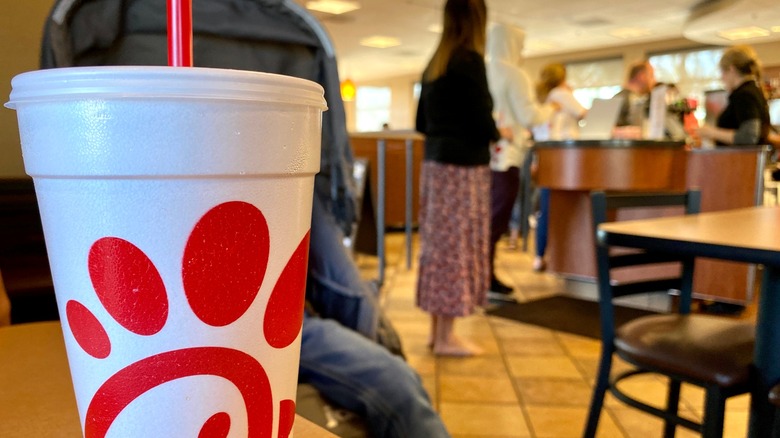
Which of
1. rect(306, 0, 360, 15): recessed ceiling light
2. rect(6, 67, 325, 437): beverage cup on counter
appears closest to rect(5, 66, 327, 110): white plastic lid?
rect(6, 67, 325, 437): beverage cup on counter

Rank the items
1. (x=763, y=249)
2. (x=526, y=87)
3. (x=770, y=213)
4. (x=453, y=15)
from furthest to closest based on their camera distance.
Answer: (x=526, y=87), (x=453, y=15), (x=770, y=213), (x=763, y=249)

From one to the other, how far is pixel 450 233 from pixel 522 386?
642mm

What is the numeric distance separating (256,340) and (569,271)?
3593 mm

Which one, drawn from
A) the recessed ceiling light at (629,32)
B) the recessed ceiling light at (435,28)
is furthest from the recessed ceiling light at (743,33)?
the recessed ceiling light at (435,28)

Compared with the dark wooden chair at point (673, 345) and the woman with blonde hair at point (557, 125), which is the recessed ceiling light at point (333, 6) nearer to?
the woman with blonde hair at point (557, 125)

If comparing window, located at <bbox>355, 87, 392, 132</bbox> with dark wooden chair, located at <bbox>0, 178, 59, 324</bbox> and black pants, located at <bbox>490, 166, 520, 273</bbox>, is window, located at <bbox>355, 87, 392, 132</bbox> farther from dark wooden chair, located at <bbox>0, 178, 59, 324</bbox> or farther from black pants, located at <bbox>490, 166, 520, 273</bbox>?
dark wooden chair, located at <bbox>0, 178, 59, 324</bbox>

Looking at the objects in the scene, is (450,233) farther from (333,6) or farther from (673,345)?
(333,6)

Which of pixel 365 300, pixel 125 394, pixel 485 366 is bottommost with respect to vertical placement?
pixel 485 366

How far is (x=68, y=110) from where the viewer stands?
0.85 ft

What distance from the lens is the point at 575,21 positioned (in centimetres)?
896

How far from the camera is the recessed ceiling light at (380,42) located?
10.4 metres

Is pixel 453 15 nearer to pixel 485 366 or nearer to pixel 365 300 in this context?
pixel 485 366

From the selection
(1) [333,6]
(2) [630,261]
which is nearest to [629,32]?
(1) [333,6]

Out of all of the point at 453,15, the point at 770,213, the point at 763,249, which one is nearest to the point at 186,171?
the point at 763,249
